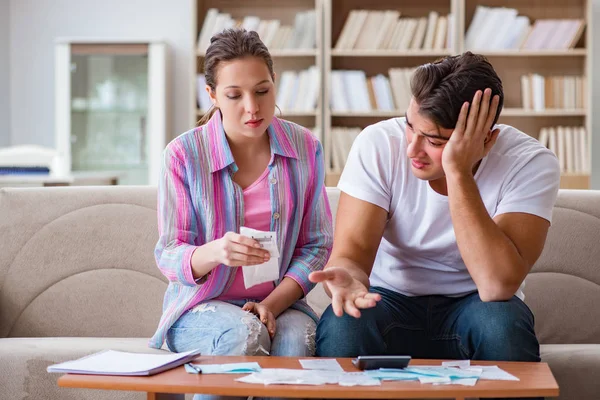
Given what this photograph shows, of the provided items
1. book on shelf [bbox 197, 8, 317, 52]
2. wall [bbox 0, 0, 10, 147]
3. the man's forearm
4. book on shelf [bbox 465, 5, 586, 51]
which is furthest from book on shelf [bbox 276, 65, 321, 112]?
the man's forearm

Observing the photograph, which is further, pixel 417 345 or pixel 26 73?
pixel 26 73

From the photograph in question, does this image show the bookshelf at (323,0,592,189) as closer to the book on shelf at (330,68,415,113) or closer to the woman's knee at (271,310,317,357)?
the book on shelf at (330,68,415,113)

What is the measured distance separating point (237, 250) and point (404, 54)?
3354mm

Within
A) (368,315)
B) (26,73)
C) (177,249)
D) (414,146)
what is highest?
(26,73)

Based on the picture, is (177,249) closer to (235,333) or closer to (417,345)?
(235,333)

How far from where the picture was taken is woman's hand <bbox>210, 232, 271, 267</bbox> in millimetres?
1717

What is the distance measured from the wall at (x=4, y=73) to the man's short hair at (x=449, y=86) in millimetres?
4426

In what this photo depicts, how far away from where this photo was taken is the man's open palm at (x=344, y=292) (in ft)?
5.15

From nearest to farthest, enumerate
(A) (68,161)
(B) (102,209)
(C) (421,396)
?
(C) (421,396), (B) (102,209), (A) (68,161)

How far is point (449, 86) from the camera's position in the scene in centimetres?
177

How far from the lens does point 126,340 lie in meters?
2.27

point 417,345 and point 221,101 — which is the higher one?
point 221,101

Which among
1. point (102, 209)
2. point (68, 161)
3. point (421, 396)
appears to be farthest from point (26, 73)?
point (421, 396)

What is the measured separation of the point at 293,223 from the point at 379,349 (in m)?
0.47
